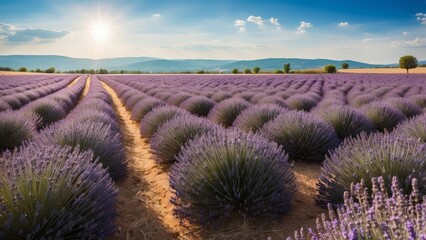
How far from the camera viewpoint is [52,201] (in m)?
2.22

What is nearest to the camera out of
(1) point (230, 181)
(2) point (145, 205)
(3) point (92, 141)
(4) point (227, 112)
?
(1) point (230, 181)

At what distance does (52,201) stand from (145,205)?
146cm

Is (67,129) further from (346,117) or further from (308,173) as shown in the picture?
(346,117)

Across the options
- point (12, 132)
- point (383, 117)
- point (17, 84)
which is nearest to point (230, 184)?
point (12, 132)

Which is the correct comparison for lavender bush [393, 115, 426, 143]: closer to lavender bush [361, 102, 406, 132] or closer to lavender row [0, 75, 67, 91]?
lavender bush [361, 102, 406, 132]

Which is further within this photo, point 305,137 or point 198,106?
point 198,106

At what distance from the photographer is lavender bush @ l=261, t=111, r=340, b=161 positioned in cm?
470

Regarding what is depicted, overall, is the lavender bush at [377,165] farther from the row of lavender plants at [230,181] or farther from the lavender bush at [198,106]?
the lavender bush at [198,106]

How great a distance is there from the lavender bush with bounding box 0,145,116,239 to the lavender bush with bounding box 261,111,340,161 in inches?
115

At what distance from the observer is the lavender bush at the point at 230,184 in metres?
2.89

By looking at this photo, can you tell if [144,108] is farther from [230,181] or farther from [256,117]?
[230,181]

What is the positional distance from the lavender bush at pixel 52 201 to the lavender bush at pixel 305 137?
2.93m

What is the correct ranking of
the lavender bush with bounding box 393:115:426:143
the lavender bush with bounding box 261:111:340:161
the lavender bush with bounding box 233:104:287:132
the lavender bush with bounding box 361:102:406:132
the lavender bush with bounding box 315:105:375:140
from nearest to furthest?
the lavender bush with bounding box 393:115:426:143 → the lavender bush with bounding box 261:111:340:161 → the lavender bush with bounding box 315:105:375:140 → the lavender bush with bounding box 233:104:287:132 → the lavender bush with bounding box 361:102:406:132

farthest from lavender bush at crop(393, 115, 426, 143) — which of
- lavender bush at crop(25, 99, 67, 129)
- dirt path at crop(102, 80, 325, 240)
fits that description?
lavender bush at crop(25, 99, 67, 129)
